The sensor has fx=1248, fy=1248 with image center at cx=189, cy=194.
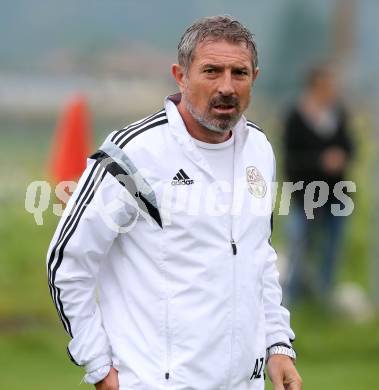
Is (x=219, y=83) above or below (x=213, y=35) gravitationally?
below

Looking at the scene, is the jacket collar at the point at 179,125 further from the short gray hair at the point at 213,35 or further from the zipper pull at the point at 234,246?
the zipper pull at the point at 234,246

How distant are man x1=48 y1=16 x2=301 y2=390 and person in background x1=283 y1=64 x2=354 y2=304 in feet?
21.3

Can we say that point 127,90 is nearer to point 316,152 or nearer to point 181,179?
point 316,152

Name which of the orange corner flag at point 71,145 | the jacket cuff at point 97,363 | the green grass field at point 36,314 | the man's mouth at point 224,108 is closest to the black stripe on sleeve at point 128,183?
the man's mouth at point 224,108

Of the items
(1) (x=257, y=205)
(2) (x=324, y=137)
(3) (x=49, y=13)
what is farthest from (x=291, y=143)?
(1) (x=257, y=205)

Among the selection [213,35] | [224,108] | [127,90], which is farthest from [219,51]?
[127,90]

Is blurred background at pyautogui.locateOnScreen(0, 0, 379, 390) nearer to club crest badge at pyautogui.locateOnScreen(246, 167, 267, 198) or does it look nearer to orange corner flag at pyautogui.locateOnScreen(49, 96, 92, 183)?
orange corner flag at pyautogui.locateOnScreen(49, 96, 92, 183)

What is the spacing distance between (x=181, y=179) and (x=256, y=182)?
0.36 m

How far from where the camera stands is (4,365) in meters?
9.90

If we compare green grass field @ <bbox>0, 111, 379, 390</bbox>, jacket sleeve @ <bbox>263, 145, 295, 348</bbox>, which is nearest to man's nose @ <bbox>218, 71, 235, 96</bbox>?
jacket sleeve @ <bbox>263, 145, 295, 348</bbox>

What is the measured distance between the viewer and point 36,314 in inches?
434

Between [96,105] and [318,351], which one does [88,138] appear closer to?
[96,105]

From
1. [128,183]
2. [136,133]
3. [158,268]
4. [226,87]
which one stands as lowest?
[158,268]

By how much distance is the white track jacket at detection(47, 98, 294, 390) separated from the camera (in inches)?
168
